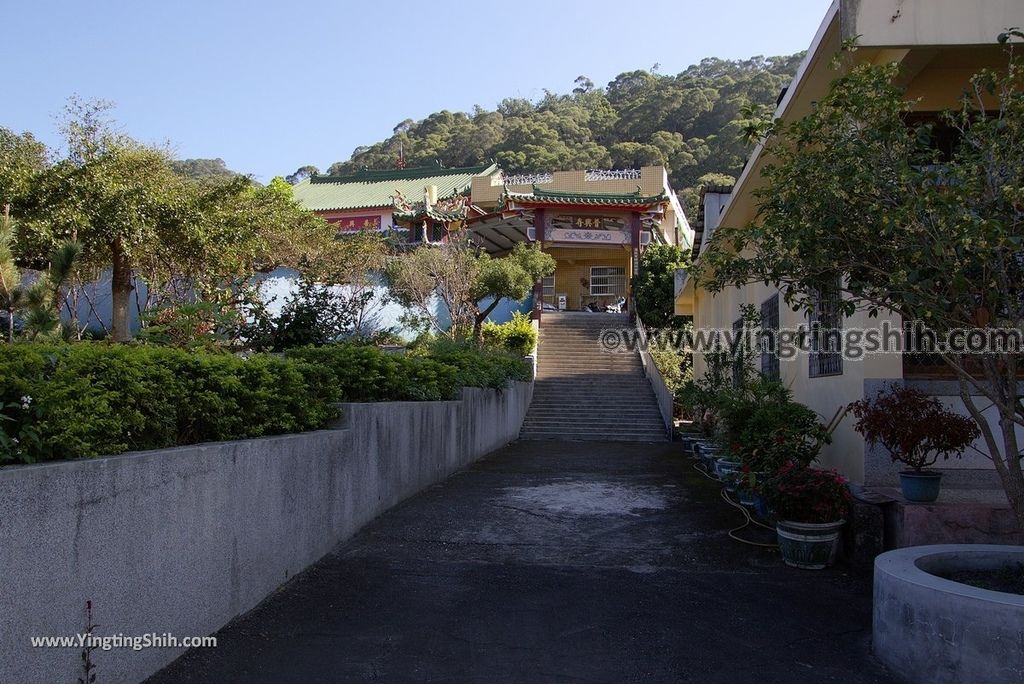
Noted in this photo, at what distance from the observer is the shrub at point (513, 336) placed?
23625 mm

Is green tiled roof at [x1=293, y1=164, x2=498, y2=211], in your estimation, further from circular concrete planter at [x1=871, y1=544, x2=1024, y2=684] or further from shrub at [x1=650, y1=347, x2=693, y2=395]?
circular concrete planter at [x1=871, y1=544, x2=1024, y2=684]

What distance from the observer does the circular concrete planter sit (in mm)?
3756

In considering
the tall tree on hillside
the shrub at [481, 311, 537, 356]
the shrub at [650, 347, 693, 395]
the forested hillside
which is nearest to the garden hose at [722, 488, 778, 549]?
the shrub at [650, 347, 693, 395]

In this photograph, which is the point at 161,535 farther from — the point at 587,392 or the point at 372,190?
the point at 372,190

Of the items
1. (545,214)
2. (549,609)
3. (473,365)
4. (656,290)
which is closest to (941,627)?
(549,609)

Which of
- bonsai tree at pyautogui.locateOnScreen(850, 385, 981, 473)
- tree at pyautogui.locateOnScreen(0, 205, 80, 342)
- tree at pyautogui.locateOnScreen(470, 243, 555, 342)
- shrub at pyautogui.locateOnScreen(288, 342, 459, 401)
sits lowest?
bonsai tree at pyautogui.locateOnScreen(850, 385, 981, 473)

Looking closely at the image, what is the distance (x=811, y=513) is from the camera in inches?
251

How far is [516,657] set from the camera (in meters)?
4.47

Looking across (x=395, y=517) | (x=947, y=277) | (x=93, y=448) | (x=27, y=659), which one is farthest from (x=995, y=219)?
(x=395, y=517)

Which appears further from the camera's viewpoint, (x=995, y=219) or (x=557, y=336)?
(x=557, y=336)

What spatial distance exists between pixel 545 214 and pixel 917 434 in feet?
79.8

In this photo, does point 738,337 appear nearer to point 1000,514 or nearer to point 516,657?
point 1000,514

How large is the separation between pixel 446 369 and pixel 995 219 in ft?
25.9

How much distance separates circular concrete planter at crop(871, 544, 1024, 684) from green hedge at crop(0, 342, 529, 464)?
12.9 feet
